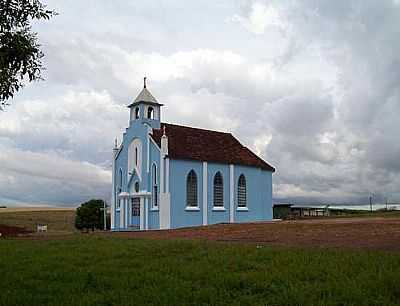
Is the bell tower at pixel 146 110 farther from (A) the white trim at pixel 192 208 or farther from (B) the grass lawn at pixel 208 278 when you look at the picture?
(B) the grass lawn at pixel 208 278

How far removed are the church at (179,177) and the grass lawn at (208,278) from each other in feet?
91.3

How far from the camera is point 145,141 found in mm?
48094

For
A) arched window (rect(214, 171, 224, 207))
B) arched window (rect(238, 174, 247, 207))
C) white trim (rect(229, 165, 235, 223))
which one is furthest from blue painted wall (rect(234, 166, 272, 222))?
arched window (rect(214, 171, 224, 207))

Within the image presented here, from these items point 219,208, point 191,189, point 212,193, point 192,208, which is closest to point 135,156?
point 191,189

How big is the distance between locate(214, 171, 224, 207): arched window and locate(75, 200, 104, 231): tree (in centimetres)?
1456

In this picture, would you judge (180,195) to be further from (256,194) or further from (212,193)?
(256,194)

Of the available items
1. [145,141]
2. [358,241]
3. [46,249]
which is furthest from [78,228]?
[358,241]

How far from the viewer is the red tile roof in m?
47.5

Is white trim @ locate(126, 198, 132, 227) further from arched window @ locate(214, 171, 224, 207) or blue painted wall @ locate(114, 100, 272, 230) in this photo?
arched window @ locate(214, 171, 224, 207)

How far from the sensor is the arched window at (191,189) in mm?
47037

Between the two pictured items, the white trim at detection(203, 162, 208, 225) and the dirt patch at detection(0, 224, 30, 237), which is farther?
the white trim at detection(203, 162, 208, 225)

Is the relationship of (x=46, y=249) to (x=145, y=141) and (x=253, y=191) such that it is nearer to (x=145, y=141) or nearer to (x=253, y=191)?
(x=145, y=141)

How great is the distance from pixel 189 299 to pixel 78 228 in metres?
49.1

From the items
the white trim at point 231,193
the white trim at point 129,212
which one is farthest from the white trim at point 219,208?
the white trim at point 129,212
